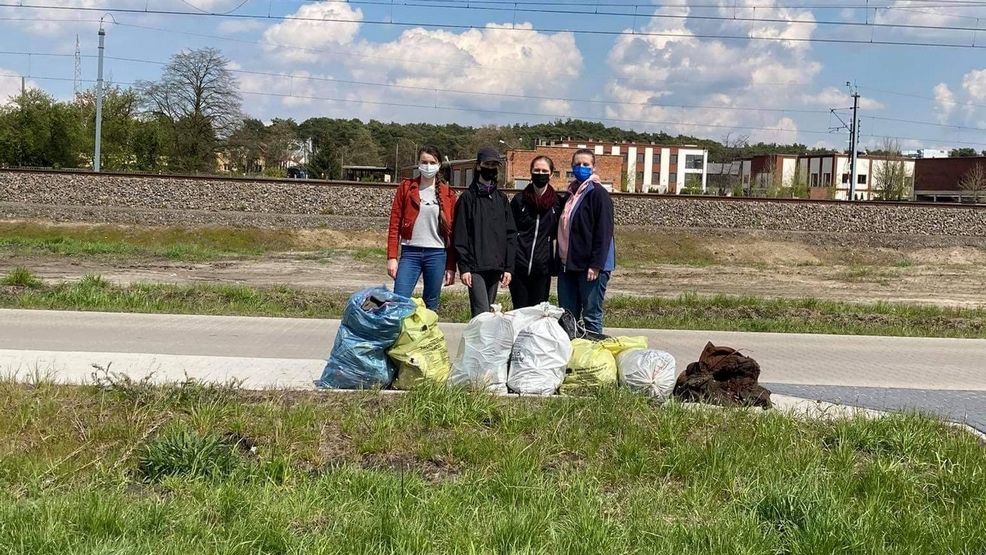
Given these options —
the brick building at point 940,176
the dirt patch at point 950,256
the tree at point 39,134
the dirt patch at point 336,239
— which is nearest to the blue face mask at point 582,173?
the dirt patch at point 336,239

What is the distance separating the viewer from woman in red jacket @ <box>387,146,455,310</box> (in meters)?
7.66

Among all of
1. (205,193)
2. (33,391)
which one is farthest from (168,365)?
(205,193)

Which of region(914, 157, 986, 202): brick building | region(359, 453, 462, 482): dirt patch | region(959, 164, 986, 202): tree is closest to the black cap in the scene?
region(359, 453, 462, 482): dirt patch

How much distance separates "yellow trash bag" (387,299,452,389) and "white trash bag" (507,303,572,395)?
57 cm

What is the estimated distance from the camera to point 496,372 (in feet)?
21.2

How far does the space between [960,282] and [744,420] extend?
22.7 m

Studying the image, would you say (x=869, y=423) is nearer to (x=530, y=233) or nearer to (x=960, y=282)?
(x=530, y=233)

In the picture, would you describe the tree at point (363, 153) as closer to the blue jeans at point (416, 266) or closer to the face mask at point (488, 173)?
the blue jeans at point (416, 266)

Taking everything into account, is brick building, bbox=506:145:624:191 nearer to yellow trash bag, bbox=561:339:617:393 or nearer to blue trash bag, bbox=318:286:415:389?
yellow trash bag, bbox=561:339:617:393

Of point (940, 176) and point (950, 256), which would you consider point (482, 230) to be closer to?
point (950, 256)

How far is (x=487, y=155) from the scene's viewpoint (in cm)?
755

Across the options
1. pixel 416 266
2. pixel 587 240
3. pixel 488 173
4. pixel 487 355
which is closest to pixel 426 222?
pixel 416 266

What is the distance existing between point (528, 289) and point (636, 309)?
685 centimetres

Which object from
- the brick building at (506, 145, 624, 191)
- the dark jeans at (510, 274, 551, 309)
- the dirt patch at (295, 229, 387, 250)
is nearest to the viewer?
the dark jeans at (510, 274, 551, 309)
